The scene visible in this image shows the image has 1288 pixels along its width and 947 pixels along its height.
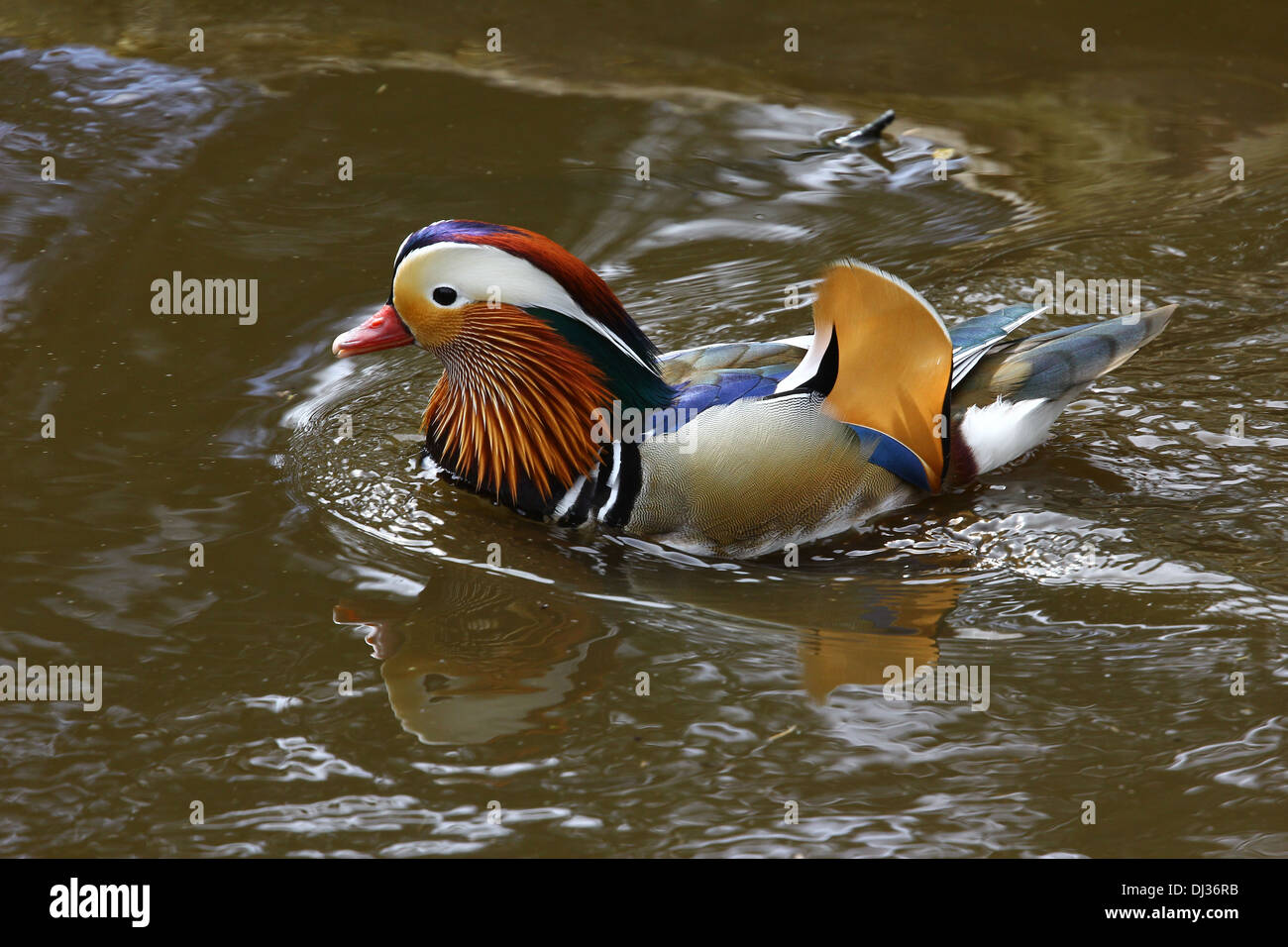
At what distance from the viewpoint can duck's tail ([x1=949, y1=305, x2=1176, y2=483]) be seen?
4.73 metres

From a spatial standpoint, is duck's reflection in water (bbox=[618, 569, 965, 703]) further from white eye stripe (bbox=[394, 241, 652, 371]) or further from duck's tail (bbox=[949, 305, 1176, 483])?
white eye stripe (bbox=[394, 241, 652, 371])

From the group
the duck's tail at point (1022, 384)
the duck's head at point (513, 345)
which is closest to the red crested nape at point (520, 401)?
the duck's head at point (513, 345)

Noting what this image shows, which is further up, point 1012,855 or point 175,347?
point 175,347

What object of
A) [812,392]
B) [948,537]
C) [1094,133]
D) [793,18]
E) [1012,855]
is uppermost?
[793,18]

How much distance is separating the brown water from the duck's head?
258 millimetres

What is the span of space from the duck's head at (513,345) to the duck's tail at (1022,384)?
1051 millimetres

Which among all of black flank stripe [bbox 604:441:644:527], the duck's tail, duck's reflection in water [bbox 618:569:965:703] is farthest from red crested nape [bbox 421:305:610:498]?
the duck's tail

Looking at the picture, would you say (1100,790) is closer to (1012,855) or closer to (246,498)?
(1012,855)

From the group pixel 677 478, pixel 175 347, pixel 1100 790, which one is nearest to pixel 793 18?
pixel 175 347

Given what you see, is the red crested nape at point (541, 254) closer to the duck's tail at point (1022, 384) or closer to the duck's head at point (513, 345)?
the duck's head at point (513, 345)

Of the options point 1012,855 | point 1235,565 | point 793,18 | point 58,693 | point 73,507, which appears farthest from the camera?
point 793,18

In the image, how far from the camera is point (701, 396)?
4438mm

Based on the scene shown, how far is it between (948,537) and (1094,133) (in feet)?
13.5

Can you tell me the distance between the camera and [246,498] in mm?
4707
